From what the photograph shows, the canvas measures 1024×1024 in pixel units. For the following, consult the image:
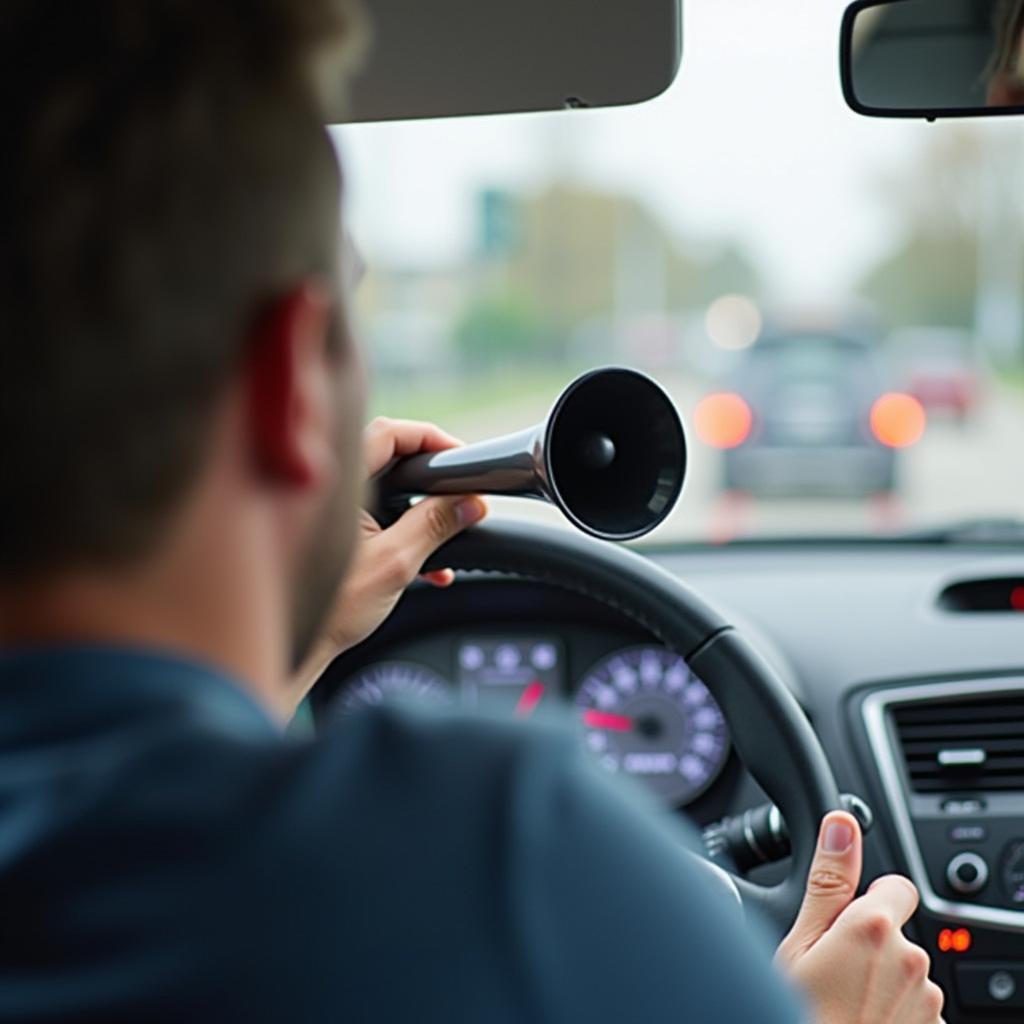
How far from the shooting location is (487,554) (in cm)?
224

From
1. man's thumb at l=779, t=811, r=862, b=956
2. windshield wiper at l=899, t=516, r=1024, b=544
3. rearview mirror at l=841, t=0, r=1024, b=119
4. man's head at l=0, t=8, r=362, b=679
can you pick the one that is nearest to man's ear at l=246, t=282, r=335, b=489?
man's head at l=0, t=8, r=362, b=679

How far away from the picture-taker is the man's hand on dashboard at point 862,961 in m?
1.80

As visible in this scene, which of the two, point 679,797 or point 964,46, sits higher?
point 964,46

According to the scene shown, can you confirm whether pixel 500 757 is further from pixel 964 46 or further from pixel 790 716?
pixel 964 46

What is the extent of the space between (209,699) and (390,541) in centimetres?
110

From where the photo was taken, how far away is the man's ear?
3.58 ft

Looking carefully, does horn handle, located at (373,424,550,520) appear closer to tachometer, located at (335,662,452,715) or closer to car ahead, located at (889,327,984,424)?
tachometer, located at (335,662,452,715)

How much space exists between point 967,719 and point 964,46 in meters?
1.63

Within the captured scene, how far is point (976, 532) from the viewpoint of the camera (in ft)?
15.0

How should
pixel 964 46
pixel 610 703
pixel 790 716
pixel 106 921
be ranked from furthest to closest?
1. pixel 610 703
2. pixel 964 46
3. pixel 790 716
4. pixel 106 921

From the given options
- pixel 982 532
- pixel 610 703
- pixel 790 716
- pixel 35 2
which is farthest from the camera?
pixel 982 532

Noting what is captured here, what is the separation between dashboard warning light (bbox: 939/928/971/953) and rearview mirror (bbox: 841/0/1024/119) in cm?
161

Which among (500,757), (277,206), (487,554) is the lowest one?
(487,554)

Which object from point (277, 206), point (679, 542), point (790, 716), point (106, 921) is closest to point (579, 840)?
point (106, 921)
